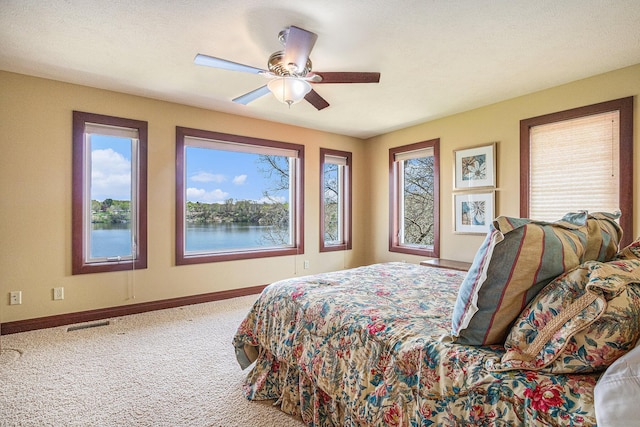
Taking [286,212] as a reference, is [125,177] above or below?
above

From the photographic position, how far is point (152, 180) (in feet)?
11.9

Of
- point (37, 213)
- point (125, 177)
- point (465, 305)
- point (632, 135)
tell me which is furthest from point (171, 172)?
point (632, 135)

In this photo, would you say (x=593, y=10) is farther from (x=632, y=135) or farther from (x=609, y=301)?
(x=609, y=301)

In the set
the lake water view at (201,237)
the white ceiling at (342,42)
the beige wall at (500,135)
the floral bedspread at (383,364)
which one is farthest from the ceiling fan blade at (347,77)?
the lake water view at (201,237)

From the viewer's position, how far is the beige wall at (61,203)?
2.96 meters

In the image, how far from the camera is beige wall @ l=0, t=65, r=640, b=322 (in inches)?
117

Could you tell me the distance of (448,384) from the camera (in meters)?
1.04

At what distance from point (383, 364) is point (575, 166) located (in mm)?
3098

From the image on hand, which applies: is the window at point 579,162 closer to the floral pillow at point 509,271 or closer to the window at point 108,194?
the floral pillow at point 509,271

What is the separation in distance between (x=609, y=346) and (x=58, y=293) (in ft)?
13.5

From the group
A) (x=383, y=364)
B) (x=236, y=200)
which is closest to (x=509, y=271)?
(x=383, y=364)

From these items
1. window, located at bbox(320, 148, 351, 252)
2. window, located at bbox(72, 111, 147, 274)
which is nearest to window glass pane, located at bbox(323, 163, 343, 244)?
window, located at bbox(320, 148, 351, 252)

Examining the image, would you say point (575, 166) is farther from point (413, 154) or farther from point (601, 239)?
point (601, 239)

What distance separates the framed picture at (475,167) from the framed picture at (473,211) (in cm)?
13
